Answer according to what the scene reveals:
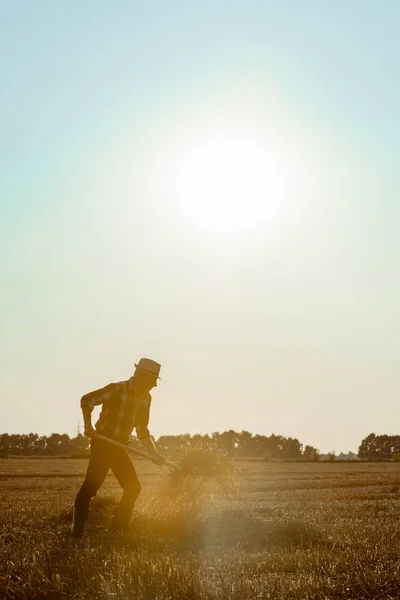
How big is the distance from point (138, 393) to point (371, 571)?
14.7 feet

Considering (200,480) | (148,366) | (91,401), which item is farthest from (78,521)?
(200,480)

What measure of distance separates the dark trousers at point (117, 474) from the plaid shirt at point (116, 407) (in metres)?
0.19

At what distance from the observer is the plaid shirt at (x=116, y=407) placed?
8.57m

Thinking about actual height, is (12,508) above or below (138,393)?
below

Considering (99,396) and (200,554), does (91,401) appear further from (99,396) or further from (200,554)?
(200,554)

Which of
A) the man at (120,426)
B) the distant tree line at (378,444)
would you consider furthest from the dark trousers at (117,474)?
the distant tree line at (378,444)

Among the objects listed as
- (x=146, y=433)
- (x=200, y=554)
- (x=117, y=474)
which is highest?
(x=146, y=433)

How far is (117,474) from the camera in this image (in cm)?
866

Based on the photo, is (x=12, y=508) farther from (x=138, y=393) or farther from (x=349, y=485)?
(x=349, y=485)

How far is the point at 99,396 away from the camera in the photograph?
8.57 m

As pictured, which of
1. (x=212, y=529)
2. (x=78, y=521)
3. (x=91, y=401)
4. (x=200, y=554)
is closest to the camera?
(x=200, y=554)

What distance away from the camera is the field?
4.50 meters

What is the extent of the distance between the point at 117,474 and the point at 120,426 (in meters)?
0.61

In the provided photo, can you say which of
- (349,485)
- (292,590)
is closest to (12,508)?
(292,590)
